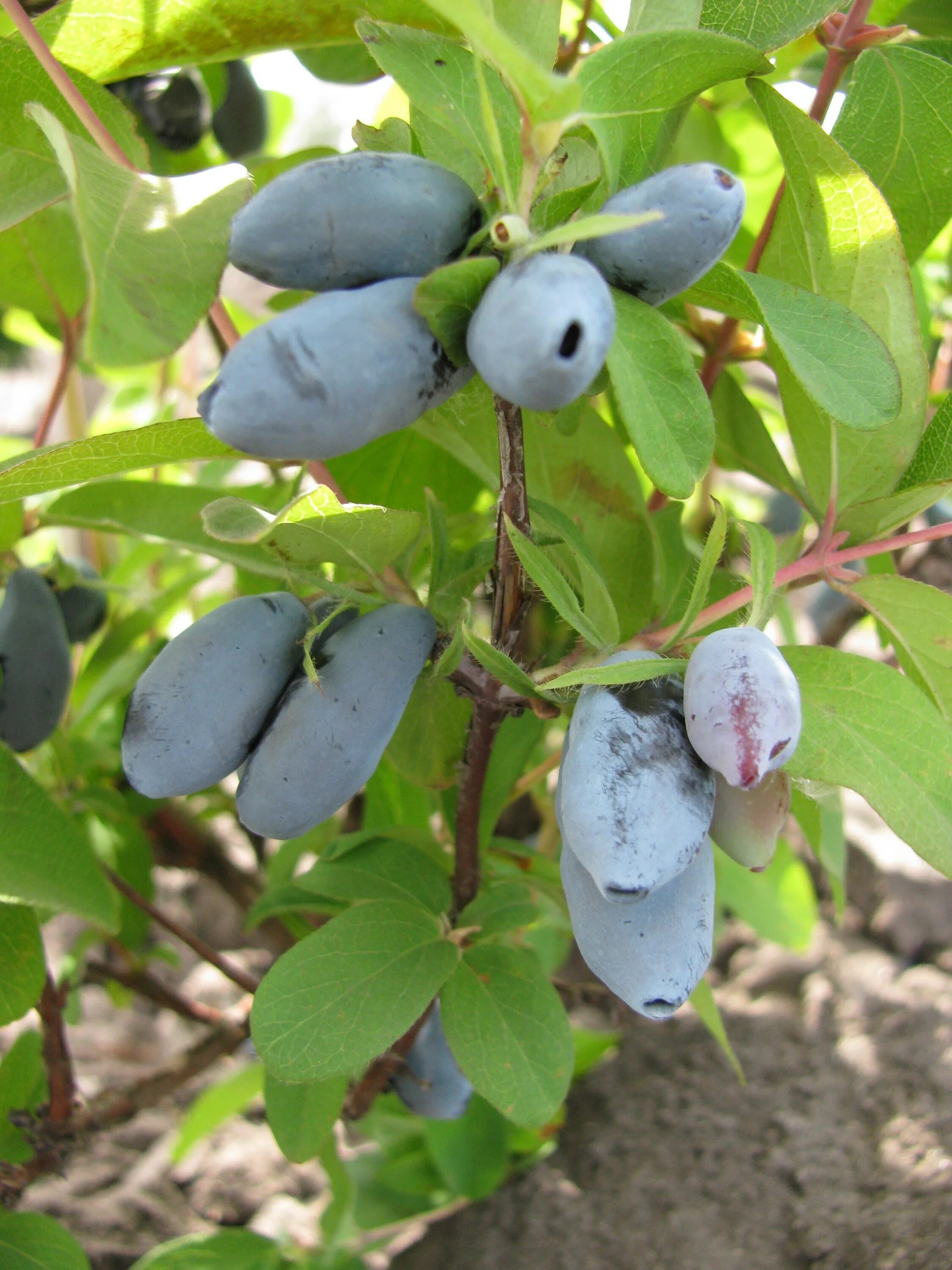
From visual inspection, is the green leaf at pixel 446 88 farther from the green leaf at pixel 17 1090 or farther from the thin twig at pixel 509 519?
the green leaf at pixel 17 1090

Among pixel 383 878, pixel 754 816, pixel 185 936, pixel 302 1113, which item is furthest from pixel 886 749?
pixel 185 936

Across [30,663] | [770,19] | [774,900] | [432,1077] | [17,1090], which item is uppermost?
[770,19]

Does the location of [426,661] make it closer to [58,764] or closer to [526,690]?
[526,690]

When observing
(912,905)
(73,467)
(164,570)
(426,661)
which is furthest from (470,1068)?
(912,905)

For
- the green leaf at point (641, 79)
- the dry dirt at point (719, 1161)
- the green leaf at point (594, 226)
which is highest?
the green leaf at point (641, 79)

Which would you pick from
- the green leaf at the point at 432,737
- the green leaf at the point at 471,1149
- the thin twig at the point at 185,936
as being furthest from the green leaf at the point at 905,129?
the green leaf at the point at 471,1149

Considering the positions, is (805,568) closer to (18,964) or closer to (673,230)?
(673,230)

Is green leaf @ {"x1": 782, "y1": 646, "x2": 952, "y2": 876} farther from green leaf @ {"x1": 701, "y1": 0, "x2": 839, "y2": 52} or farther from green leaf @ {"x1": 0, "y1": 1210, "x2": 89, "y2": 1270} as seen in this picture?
green leaf @ {"x1": 0, "y1": 1210, "x2": 89, "y2": 1270}
